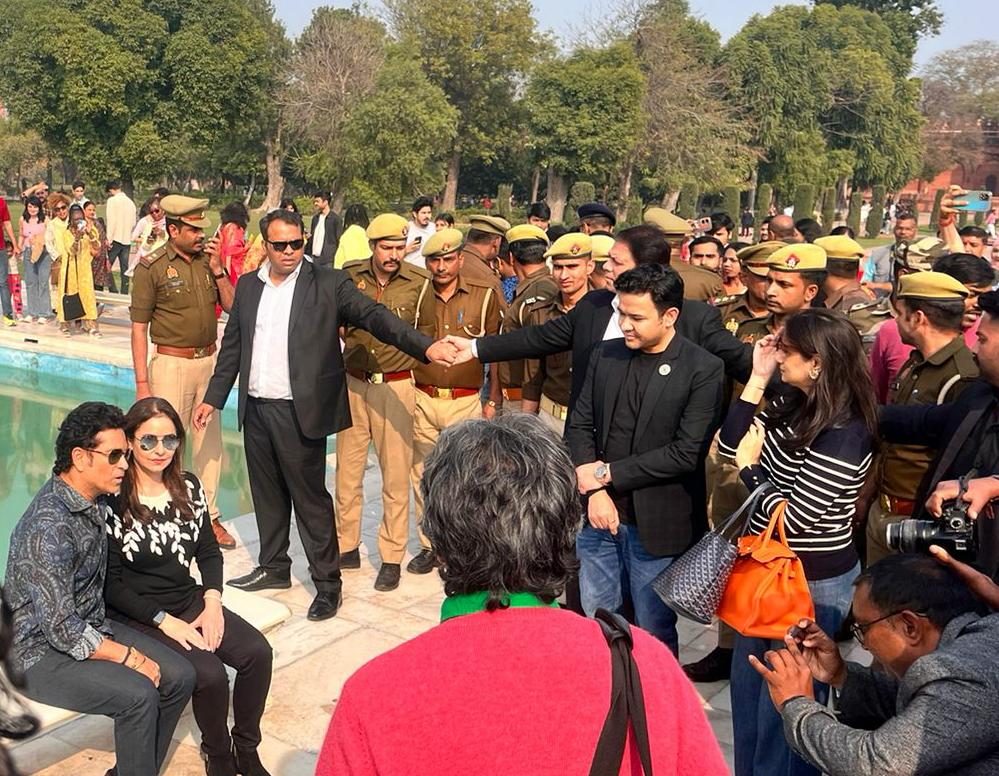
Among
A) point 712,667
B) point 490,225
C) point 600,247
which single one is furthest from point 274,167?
point 712,667

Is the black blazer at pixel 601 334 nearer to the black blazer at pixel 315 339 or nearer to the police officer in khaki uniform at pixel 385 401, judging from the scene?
the black blazer at pixel 315 339

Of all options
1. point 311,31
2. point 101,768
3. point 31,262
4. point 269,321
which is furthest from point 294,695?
point 311,31

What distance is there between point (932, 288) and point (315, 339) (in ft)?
8.77

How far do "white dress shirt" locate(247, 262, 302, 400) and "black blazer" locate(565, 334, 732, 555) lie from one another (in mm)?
1720

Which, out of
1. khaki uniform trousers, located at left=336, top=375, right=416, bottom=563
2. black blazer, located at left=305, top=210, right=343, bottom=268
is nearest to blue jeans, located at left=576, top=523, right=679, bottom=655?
khaki uniform trousers, located at left=336, top=375, right=416, bottom=563

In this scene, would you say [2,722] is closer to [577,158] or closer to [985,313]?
[985,313]

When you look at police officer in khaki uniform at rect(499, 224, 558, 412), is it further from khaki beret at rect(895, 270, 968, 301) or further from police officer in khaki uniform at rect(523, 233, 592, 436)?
khaki beret at rect(895, 270, 968, 301)

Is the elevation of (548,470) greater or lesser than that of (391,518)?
greater

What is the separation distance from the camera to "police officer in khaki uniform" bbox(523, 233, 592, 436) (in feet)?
15.5

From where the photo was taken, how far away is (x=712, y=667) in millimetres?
4141

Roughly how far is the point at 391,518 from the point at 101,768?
199 cm

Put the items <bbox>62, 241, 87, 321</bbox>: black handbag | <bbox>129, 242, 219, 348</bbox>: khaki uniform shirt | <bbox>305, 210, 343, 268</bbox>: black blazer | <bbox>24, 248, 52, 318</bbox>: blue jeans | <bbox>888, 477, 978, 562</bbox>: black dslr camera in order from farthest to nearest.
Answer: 1. <bbox>24, 248, 52, 318</bbox>: blue jeans
2. <bbox>305, 210, 343, 268</bbox>: black blazer
3. <bbox>62, 241, 87, 321</bbox>: black handbag
4. <bbox>129, 242, 219, 348</bbox>: khaki uniform shirt
5. <bbox>888, 477, 978, 562</bbox>: black dslr camera

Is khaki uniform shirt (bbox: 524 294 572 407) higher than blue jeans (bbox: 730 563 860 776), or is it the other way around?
khaki uniform shirt (bbox: 524 294 572 407)

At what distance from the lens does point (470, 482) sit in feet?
5.29
